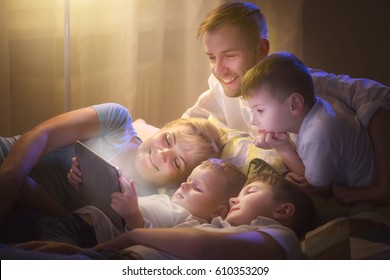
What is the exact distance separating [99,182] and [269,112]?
509 mm

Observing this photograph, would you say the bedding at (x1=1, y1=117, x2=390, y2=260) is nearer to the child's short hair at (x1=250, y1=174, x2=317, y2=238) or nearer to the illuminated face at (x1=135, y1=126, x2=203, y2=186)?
the child's short hair at (x1=250, y1=174, x2=317, y2=238)

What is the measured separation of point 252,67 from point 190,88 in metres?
0.23

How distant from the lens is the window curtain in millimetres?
1594

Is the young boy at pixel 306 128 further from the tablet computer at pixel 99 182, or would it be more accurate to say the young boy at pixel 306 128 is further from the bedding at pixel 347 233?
the tablet computer at pixel 99 182

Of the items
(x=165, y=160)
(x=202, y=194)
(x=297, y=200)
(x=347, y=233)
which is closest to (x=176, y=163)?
(x=165, y=160)

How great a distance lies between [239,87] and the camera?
4.93 ft

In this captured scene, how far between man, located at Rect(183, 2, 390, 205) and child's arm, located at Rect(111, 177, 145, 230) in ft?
1.07

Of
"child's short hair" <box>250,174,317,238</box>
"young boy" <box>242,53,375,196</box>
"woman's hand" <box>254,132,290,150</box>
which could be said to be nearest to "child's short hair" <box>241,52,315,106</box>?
"young boy" <box>242,53,375,196</box>

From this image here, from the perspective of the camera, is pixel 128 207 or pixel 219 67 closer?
pixel 128 207

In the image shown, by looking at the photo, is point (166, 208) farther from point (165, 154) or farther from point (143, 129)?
point (143, 129)

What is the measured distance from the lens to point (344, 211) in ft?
4.38

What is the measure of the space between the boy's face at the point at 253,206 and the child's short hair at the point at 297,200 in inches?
0.7
